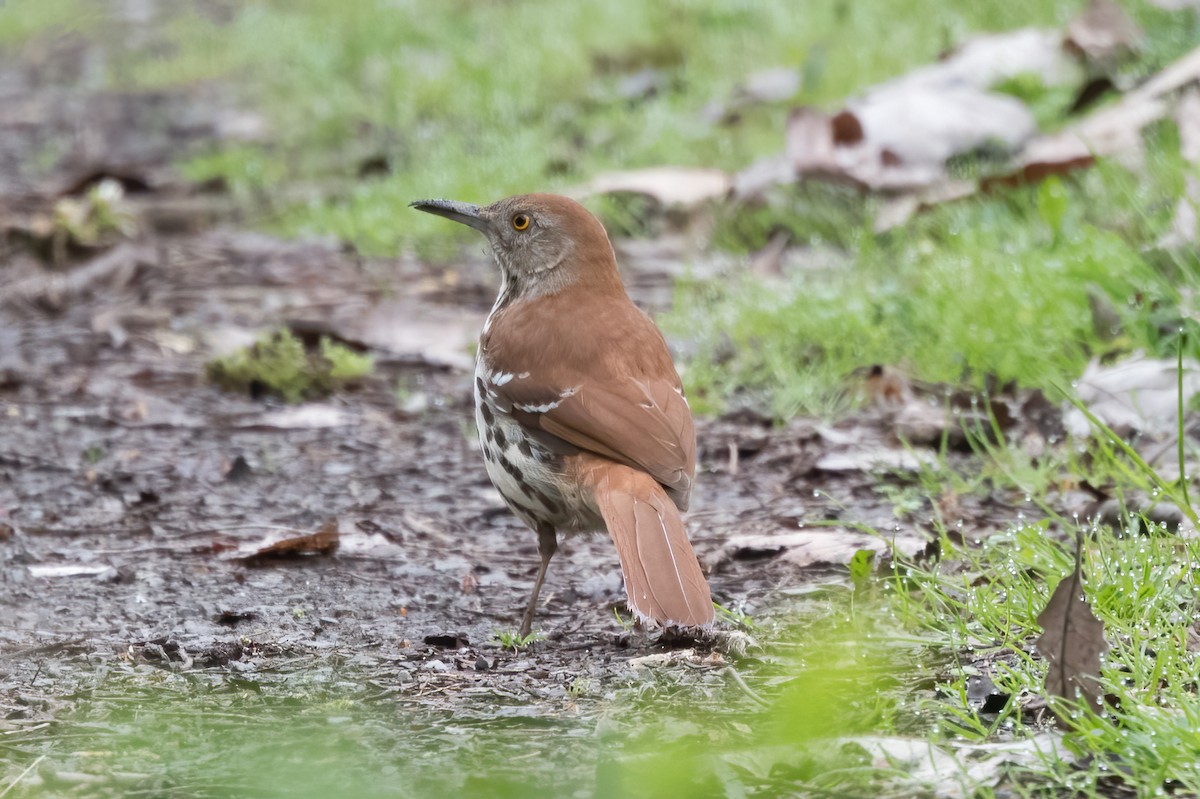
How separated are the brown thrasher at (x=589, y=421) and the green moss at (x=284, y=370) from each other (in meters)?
1.57

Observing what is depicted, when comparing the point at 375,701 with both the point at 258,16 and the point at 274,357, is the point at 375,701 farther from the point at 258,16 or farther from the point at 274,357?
the point at 258,16

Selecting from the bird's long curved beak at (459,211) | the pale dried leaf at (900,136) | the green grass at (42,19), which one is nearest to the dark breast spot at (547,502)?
the bird's long curved beak at (459,211)

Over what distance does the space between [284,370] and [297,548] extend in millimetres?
1694

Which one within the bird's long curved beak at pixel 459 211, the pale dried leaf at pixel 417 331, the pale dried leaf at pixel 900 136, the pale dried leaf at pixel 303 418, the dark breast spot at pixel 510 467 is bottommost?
the pale dried leaf at pixel 303 418

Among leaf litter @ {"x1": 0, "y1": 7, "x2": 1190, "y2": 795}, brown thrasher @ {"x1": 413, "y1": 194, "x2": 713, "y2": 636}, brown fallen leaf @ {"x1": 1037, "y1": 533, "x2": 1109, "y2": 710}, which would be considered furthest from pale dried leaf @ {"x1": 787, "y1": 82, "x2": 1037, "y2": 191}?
brown fallen leaf @ {"x1": 1037, "y1": 533, "x2": 1109, "y2": 710}

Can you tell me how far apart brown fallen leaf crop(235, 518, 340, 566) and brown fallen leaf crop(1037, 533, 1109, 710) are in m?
2.16

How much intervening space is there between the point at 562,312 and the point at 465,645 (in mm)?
1011

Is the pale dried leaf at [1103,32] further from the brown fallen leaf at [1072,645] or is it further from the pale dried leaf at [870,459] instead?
the brown fallen leaf at [1072,645]

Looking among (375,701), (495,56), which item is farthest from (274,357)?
(495,56)

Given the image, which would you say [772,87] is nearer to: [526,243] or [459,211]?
[459,211]

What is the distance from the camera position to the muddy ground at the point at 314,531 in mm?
2773

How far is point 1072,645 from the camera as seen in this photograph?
252 cm

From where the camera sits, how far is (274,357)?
5.70 m

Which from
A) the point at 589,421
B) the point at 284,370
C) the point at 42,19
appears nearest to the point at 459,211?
the point at 589,421
